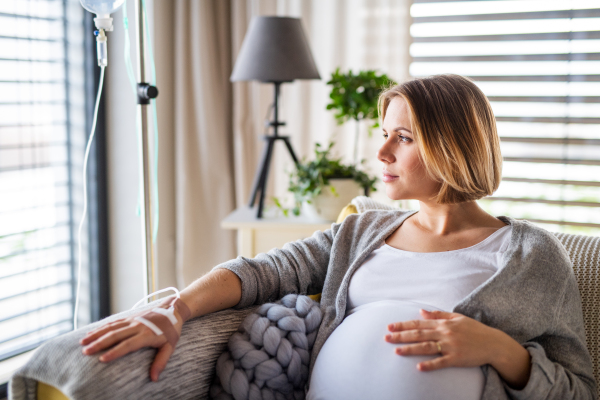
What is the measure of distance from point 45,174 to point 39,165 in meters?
0.05

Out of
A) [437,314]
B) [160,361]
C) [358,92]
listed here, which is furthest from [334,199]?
[160,361]

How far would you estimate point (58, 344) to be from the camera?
0.92m

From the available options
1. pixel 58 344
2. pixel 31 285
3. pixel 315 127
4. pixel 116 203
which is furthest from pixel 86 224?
pixel 58 344

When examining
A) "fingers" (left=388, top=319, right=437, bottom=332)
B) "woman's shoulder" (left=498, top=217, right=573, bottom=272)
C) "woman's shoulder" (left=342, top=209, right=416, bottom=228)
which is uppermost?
"woman's shoulder" (left=342, top=209, right=416, bottom=228)

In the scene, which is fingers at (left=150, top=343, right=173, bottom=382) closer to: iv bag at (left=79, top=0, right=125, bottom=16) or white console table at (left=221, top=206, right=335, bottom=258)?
iv bag at (left=79, top=0, right=125, bottom=16)

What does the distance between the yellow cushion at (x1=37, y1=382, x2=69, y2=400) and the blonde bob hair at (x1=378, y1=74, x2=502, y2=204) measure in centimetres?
82

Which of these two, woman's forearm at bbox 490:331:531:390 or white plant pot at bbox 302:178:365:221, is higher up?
white plant pot at bbox 302:178:365:221

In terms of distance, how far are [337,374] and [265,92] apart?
1.82 m

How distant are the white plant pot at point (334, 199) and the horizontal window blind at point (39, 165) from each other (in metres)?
1.04

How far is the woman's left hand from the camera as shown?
941 mm

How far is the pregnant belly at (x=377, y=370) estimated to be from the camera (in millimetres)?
940

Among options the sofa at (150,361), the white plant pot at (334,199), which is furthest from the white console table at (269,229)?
the sofa at (150,361)

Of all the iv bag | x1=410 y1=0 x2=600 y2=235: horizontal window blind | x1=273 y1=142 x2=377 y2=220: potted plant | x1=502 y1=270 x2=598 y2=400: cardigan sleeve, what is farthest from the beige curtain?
x1=502 y1=270 x2=598 y2=400: cardigan sleeve

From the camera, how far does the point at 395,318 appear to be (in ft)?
3.40
